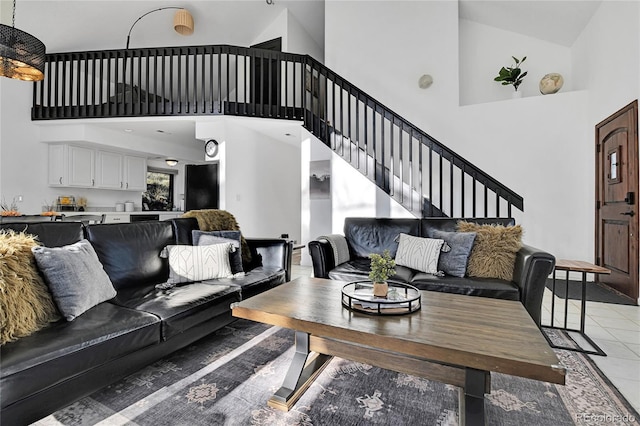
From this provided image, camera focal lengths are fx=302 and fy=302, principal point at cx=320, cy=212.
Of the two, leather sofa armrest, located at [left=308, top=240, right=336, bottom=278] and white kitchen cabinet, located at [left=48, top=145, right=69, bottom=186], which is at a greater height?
white kitchen cabinet, located at [left=48, top=145, right=69, bottom=186]

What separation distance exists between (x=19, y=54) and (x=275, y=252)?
2814 millimetres

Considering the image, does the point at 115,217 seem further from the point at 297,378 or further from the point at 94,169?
the point at 297,378

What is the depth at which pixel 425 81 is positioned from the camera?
496cm

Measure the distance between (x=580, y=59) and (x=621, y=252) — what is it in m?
2.81

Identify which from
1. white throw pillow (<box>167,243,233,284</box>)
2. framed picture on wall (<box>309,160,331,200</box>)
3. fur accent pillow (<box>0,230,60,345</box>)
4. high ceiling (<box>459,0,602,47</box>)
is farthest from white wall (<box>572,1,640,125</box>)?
fur accent pillow (<box>0,230,60,345</box>)

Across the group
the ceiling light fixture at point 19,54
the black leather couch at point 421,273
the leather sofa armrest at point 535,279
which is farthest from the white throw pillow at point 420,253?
the ceiling light fixture at point 19,54

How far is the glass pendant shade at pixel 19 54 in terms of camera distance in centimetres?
253

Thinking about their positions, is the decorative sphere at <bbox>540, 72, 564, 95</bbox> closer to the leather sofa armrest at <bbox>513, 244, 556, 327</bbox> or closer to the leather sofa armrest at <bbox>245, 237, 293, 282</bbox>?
the leather sofa armrest at <bbox>513, 244, 556, 327</bbox>

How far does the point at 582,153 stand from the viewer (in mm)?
4227

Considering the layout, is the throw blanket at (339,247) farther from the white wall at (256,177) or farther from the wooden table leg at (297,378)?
the white wall at (256,177)

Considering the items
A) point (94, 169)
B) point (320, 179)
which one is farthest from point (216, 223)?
point (94, 169)

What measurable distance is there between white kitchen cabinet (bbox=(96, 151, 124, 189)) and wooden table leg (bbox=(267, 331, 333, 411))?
20.9 feet

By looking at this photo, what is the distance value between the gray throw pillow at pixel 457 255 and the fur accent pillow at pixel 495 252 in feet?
0.19

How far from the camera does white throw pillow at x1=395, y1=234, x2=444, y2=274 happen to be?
2661 mm
